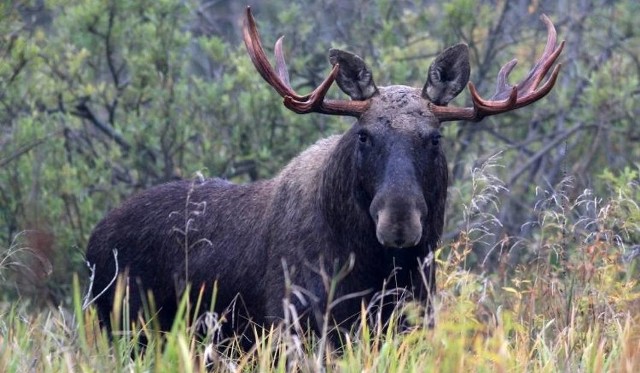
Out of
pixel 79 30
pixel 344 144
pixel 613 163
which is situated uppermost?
pixel 79 30

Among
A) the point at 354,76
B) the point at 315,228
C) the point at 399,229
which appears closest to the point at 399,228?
the point at 399,229

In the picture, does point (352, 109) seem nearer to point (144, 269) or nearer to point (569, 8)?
point (144, 269)

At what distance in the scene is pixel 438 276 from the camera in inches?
237

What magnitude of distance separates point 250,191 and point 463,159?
4.07 m

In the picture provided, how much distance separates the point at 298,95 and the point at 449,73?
0.71 meters

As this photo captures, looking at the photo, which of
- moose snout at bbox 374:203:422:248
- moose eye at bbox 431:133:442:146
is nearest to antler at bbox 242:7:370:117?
moose eye at bbox 431:133:442:146

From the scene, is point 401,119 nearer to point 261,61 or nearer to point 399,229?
point 399,229

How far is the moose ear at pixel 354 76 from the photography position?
5.71 meters

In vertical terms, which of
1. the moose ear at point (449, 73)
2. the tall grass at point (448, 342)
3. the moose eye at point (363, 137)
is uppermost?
the moose ear at point (449, 73)

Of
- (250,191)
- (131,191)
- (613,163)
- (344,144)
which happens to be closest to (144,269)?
(250,191)

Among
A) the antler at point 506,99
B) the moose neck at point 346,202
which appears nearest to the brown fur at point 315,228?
the moose neck at point 346,202

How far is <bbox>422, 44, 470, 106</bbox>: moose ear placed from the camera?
227 inches

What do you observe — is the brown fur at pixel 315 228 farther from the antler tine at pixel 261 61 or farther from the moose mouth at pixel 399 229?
the antler tine at pixel 261 61

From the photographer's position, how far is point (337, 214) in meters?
5.65
